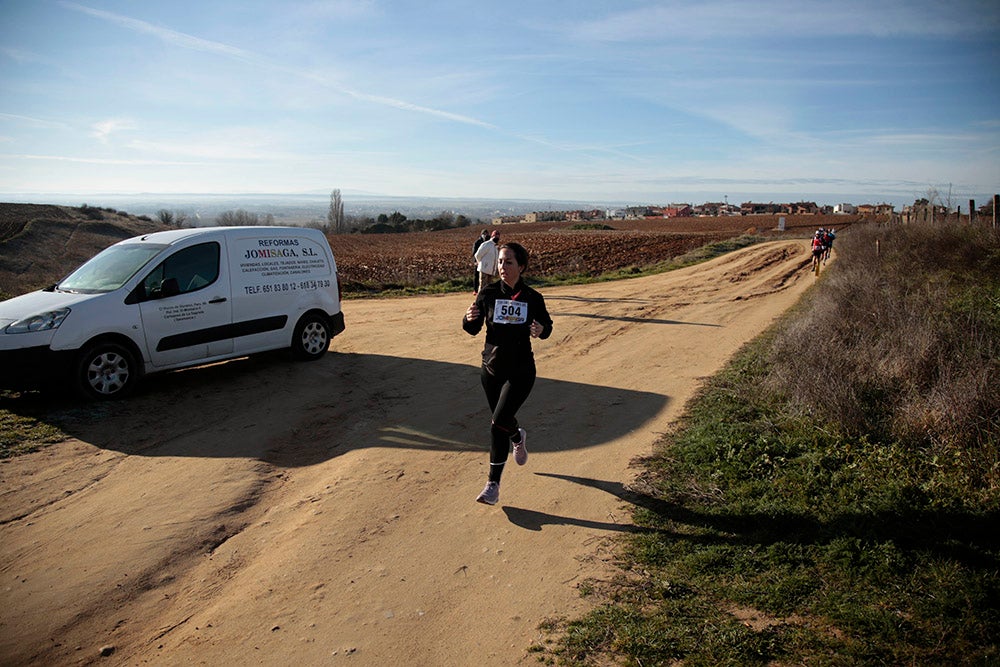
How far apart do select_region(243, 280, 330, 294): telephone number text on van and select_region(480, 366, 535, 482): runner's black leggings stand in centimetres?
501

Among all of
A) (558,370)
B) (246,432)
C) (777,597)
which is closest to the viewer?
(777,597)

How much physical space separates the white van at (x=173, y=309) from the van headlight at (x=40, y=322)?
0.01 meters

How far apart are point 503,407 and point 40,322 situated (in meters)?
5.50

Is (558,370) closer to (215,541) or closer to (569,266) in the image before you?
(215,541)

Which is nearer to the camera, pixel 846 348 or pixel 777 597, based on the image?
pixel 777 597

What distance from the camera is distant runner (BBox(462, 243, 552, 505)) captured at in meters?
5.19

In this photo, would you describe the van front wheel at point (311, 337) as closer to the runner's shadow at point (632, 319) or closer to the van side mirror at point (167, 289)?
the van side mirror at point (167, 289)

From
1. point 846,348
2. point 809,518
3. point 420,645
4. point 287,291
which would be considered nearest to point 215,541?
point 420,645

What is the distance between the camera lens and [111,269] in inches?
328

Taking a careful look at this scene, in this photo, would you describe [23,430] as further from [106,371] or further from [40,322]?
[40,322]


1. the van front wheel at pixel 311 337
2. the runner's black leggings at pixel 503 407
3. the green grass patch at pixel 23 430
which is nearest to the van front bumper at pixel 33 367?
the green grass patch at pixel 23 430

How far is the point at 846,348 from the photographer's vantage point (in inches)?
307

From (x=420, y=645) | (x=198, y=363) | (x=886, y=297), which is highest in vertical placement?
(x=886, y=297)

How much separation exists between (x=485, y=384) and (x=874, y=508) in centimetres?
295
